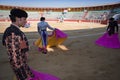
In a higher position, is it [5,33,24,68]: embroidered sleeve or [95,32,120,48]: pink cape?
[5,33,24,68]: embroidered sleeve

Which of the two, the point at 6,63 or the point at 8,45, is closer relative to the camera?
the point at 8,45

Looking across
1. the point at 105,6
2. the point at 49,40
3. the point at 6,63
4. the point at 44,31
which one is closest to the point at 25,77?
the point at 6,63

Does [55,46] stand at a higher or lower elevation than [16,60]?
lower

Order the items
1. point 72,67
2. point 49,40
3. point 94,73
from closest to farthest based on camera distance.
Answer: point 94,73 → point 72,67 → point 49,40

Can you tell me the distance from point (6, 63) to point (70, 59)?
6.77 feet

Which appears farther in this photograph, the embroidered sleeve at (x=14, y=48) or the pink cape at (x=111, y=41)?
the pink cape at (x=111, y=41)

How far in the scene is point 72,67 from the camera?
18.8 feet

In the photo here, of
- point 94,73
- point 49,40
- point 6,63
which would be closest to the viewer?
point 94,73

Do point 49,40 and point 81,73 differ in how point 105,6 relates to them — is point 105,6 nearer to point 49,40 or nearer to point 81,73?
point 49,40

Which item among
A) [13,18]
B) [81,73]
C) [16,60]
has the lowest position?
[81,73]

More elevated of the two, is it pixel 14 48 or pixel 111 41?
pixel 14 48

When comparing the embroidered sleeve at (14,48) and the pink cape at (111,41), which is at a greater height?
the embroidered sleeve at (14,48)

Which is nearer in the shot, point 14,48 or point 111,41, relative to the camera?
point 14,48

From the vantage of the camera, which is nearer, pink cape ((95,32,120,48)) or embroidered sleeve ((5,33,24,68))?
embroidered sleeve ((5,33,24,68))
